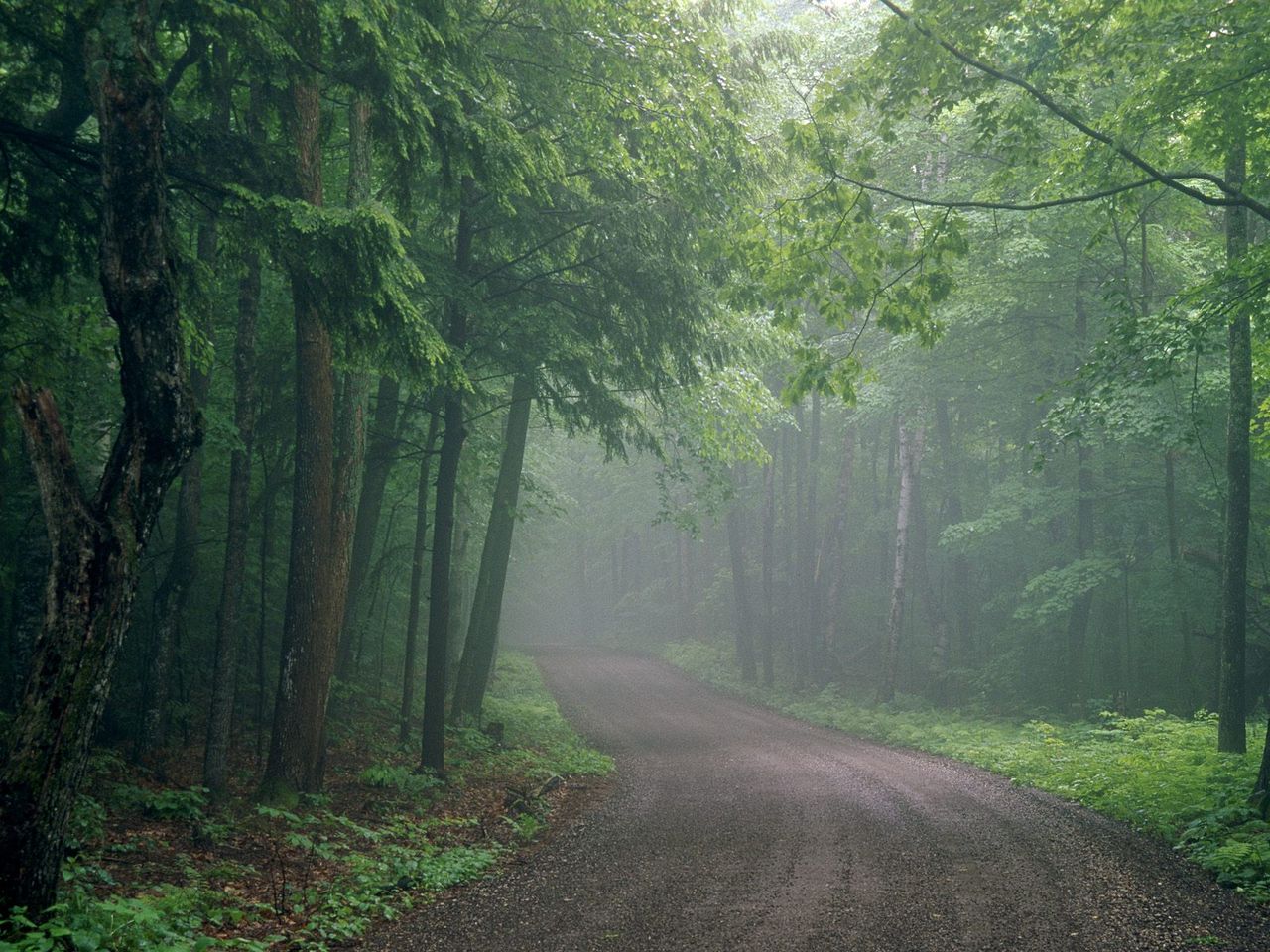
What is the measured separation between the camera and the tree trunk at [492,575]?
1614 cm

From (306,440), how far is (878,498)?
99.1ft

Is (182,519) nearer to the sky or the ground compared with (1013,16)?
nearer to the ground

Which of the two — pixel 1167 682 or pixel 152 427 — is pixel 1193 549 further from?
pixel 152 427

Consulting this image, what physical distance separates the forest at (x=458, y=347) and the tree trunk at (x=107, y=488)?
0.08 ft

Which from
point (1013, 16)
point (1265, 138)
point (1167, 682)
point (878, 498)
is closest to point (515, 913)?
point (1013, 16)

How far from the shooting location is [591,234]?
1202cm

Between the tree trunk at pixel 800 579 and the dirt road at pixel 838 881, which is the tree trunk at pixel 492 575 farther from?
the tree trunk at pixel 800 579

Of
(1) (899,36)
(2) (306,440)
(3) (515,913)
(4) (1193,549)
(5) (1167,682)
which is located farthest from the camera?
(5) (1167,682)

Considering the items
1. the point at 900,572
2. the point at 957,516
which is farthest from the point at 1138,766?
the point at 957,516

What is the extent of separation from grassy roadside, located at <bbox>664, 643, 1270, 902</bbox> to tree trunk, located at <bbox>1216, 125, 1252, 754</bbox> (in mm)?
579

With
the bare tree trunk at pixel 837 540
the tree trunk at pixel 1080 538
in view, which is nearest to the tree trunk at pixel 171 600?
the tree trunk at pixel 1080 538

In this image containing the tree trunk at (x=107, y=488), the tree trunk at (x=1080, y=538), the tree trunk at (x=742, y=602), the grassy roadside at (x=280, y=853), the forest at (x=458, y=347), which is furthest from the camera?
the tree trunk at (x=742, y=602)

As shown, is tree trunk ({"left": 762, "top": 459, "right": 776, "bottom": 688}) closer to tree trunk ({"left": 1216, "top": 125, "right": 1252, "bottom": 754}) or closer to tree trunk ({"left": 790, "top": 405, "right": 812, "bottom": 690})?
tree trunk ({"left": 790, "top": 405, "right": 812, "bottom": 690})

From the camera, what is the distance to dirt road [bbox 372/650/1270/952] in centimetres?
623
